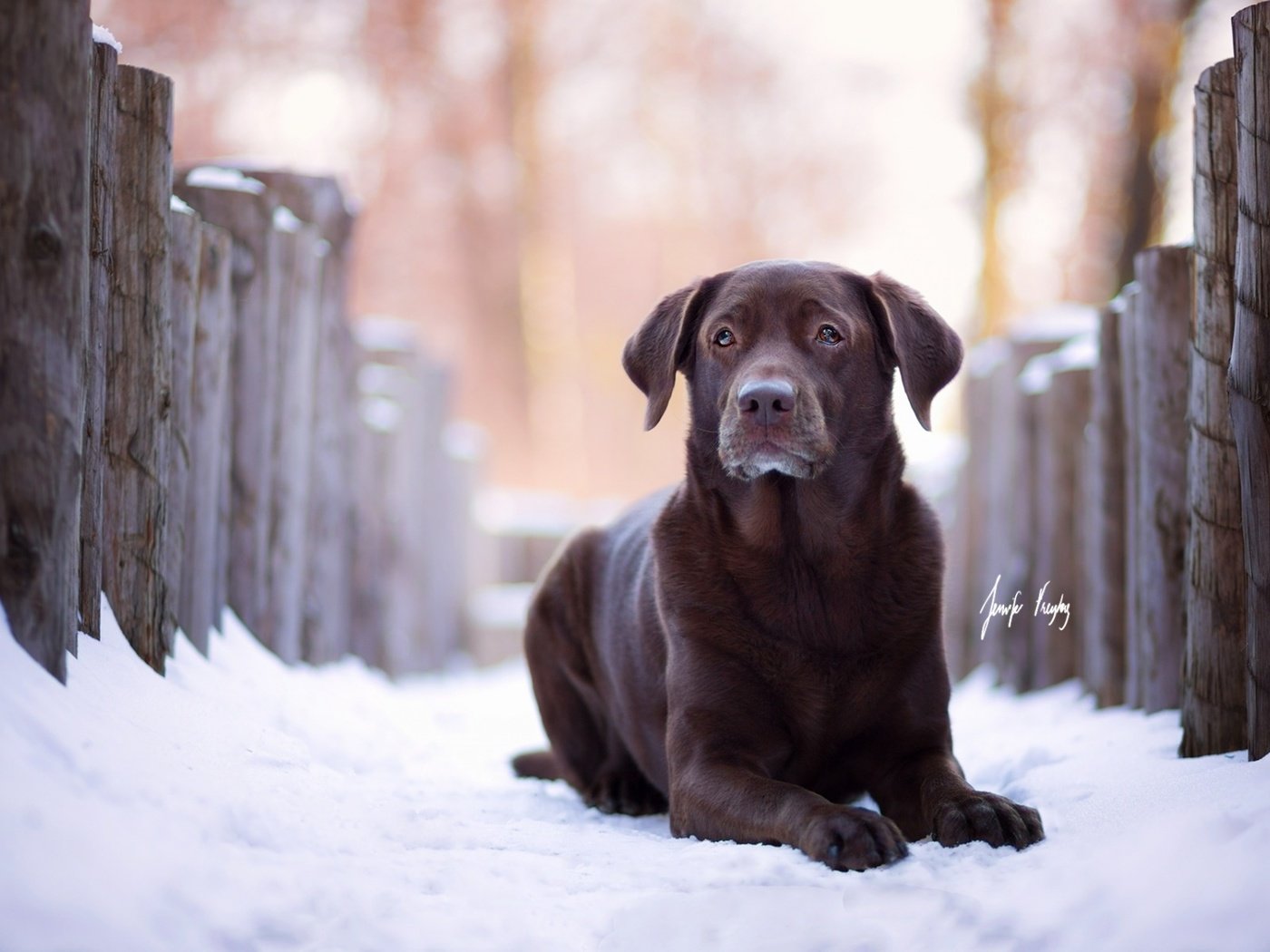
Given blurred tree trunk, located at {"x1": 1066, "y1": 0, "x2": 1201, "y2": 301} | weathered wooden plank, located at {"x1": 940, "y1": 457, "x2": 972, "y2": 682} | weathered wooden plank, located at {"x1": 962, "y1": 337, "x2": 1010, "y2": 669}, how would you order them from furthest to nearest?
1. blurred tree trunk, located at {"x1": 1066, "y1": 0, "x2": 1201, "y2": 301}
2. weathered wooden plank, located at {"x1": 940, "y1": 457, "x2": 972, "y2": 682}
3. weathered wooden plank, located at {"x1": 962, "y1": 337, "x2": 1010, "y2": 669}

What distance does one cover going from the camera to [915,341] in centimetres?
372

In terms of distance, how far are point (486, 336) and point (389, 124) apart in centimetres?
344

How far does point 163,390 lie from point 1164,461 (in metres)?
2.98

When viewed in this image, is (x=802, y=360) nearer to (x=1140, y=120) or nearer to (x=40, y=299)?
(x=40, y=299)

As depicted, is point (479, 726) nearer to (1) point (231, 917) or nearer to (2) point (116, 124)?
(2) point (116, 124)

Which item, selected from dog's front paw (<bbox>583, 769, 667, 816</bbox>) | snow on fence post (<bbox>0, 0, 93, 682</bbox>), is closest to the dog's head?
dog's front paw (<bbox>583, 769, 667, 816</bbox>)

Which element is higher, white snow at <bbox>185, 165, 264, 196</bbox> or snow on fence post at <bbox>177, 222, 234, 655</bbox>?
white snow at <bbox>185, 165, 264, 196</bbox>

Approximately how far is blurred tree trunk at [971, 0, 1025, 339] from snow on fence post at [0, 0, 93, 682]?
12214mm

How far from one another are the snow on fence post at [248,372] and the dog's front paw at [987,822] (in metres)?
2.96

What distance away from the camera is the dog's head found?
344cm

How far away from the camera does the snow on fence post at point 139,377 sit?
3.45 meters

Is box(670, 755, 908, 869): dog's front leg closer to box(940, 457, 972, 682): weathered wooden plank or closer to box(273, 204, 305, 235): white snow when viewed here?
box(273, 204, 305, 235): white snow

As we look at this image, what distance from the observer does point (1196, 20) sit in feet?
38.4

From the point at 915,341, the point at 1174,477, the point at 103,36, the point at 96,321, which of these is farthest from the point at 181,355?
the point at 1174,477
